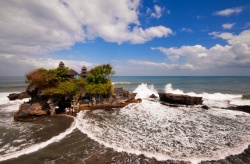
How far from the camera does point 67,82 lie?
29953 millimetres

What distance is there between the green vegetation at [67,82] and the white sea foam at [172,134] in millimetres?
6322

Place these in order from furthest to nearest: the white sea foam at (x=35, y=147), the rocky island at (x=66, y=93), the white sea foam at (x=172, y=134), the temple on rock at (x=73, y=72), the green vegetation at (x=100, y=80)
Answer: the temple on rock at (x=73, y=72), the green vegetation at (x=100, y=80), the rocky island at (x=66, y=93), the white sea foam at (x=172, y=134), the white sea foam at (x=35, y=147)

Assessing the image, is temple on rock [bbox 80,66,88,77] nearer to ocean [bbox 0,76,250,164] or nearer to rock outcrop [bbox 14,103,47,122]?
rock outcrop [bbox 14,103,47,122]

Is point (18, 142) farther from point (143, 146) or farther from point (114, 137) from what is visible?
point (143, 146)

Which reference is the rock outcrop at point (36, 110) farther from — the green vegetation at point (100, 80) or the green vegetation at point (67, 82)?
the green vegetation at point (100, 80)

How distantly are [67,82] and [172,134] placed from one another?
2032 centimetres

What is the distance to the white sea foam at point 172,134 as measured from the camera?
14586 millimetres

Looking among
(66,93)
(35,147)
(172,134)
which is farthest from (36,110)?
(172,134)

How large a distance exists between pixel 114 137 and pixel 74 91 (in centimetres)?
1618

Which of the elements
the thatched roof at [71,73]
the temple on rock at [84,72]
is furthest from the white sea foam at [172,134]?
the temple on rock at [84,72]

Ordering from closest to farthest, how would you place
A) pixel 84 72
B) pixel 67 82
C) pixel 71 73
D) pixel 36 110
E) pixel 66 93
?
1. pixel 36 110
2. pixel 66 93
3. pixel 67 82
4. pixel 71 73
5. pixel 84 72

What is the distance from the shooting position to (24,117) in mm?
24953

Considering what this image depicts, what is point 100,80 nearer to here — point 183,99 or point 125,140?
point 183,99

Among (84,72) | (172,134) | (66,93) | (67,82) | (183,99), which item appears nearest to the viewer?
(172,134)
